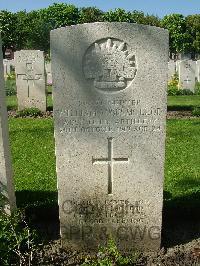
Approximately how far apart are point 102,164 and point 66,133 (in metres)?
0.48

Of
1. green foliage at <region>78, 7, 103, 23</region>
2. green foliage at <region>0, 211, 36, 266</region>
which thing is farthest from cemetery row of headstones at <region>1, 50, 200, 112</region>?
green foliage at <region>78, 7, 103, 23</region>

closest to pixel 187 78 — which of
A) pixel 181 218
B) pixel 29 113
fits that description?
pixel 29 113

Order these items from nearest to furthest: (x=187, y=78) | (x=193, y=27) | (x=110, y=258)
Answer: (x=110, y=258) < (x=187, y=78) < (x=193, y=27)

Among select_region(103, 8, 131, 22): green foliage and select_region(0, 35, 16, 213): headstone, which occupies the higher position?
select_region(103, 8, 131, 22): green foliage

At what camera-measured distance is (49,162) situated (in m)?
6.95

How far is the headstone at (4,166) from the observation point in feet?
12.5

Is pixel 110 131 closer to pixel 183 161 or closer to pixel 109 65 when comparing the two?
pixel 109 65

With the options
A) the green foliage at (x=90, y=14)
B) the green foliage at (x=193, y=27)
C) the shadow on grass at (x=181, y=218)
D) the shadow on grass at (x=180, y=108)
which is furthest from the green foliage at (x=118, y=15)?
the shadow on grass at (x=181, y=218)

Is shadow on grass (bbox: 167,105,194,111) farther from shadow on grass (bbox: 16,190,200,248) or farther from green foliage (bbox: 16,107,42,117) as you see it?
shadow on grass (bbox: 16,190,200,248)

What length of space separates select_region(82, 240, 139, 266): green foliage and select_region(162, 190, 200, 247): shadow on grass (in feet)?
2.07

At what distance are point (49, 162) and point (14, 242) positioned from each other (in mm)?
3260

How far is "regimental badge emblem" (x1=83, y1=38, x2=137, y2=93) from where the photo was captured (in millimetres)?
3492

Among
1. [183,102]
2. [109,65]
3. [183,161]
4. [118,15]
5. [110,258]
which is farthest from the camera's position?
[118,15]

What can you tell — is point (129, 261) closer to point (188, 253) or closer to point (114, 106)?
point (188, 253)
